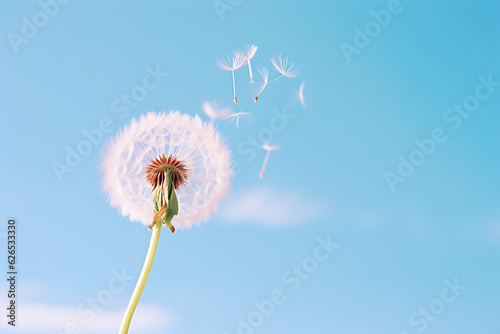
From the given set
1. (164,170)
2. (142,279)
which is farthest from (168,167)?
(142,279)

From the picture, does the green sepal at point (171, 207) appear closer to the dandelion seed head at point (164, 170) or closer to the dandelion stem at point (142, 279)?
the dandelion stem at point (142, 279)

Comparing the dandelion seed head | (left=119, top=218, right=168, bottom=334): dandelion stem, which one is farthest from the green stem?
the dandelion seed head

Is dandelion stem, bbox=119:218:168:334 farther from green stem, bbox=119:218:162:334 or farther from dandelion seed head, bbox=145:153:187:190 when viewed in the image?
dandelion seed head, bbox=145:153:187:190

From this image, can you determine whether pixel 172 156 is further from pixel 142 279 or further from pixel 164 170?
pixel 142 279

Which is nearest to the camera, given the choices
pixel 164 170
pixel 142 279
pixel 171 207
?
pixel 142 279

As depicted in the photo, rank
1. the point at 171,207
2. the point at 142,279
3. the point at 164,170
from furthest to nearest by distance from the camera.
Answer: the point at 164,170, the point at 171,207, the point at 142,279

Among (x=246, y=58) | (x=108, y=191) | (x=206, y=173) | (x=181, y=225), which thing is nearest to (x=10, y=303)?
(x=108, y=191)
